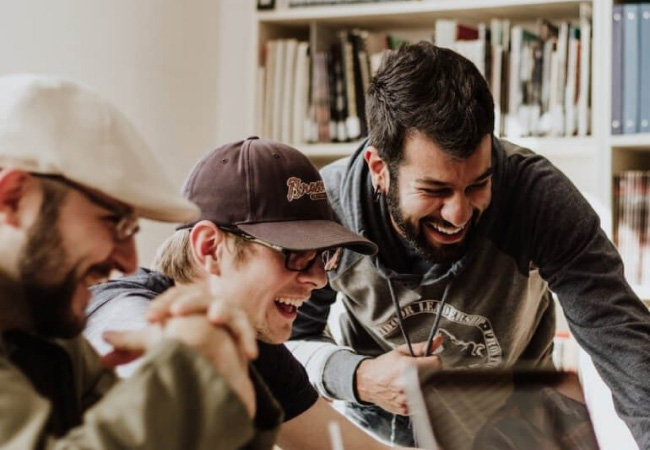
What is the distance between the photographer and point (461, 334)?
178cm

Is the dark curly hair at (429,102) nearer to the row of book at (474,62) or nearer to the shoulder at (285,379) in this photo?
the shoulder at (285,379)

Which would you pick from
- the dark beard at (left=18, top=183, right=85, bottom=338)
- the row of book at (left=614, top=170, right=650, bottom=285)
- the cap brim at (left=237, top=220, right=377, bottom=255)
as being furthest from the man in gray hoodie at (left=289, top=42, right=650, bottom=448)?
the dark beard at (left=18, top=183, right=85, bottom=338)

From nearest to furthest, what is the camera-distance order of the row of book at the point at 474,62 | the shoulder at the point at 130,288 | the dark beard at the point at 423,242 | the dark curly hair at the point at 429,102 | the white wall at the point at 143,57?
the shoulder at the point at 130,288, the dark curly hair at the point at 429,102, the dark beard at the point at 423,242, the white wall at the point at 143,57, the row of book at the point at 474,62

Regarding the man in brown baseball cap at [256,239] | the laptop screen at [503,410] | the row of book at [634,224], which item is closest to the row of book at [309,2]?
the row of book at [634,224]

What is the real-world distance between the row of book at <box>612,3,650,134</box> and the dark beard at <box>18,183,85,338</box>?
212 cm

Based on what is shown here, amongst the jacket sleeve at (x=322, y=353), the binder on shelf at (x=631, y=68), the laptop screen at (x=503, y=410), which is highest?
the binder on shelf at (x=631, y=68)

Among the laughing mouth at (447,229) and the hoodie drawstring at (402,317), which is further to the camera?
the hoodie drawstring at (402,317)

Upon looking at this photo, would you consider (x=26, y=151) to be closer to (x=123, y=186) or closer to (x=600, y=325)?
(x=123, y=186)

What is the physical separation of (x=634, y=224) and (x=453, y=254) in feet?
3.67

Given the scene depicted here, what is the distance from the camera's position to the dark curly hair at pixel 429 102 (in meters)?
1.51

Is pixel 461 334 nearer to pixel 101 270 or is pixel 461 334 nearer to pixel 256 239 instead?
pixel 256 239

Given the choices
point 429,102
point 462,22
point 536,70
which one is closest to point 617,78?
point 536,70

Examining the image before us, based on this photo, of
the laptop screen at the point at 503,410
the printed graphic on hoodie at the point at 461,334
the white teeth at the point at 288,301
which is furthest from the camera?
the printed graphic on hoodie at the point at 461,334

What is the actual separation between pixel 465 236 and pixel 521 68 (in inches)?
47.4
